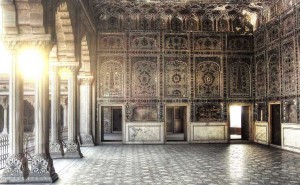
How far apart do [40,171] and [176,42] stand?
12008 mm

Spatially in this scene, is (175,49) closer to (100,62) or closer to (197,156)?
(100,62)

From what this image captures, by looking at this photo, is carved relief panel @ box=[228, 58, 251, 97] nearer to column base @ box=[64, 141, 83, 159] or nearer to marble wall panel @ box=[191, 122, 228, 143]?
marble wall panel @ box=[191, 122, 228, 143]

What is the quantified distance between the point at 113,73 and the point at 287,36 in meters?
8.50

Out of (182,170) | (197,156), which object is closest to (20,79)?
(182,170)

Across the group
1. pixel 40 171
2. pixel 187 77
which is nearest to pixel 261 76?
pixel 187 77

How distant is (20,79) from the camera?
880 centimetres

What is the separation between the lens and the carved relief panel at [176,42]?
1911cm

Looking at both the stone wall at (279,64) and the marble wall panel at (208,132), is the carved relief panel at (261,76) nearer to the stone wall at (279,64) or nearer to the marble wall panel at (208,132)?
the stone wall at (279,64)

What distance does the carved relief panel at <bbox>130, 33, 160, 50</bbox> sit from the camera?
19.0 m

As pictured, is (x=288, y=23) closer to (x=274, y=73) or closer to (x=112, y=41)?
(x=274, y=73)

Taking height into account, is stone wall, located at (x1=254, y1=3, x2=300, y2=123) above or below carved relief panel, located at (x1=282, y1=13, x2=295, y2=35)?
below

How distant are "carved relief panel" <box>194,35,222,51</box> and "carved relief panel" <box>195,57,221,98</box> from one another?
0.58 meters

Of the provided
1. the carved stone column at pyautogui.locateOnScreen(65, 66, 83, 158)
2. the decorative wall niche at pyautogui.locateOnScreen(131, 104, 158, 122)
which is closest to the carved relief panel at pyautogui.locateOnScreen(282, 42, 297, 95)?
the decorative wall niche at pyautogui.locateOnScreen(131, 104, 158, 122)

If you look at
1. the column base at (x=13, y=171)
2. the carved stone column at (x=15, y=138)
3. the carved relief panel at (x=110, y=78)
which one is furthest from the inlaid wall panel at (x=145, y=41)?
the column base at (x=13, y=171)
